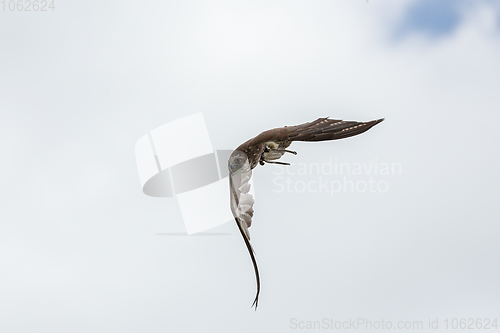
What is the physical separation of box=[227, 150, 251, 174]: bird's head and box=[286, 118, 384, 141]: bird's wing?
0.94m

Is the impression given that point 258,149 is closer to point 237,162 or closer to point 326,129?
point 237,162

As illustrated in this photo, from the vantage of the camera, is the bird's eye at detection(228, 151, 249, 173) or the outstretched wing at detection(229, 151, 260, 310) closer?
the outstretched wing at detection(229, 151, 260, 310)

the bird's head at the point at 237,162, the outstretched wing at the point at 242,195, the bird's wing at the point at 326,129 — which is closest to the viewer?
the bird's wing at the point at 326,129

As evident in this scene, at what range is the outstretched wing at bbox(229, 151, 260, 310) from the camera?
8.58 metres

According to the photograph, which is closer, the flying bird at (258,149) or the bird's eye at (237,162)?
the flying bird at (258,149)

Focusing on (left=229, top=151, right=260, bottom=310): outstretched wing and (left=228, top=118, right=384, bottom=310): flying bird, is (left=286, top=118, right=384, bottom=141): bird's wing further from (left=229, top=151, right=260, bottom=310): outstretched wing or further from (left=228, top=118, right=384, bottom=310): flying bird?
(left=229, top=151, right=260, bottom=310): outstretched wing

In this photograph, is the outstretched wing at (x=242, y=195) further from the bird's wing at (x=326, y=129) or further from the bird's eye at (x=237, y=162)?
the bird's wing at (x=326, y=129)

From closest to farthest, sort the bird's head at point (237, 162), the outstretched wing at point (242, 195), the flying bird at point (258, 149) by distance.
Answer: the flying bird at point (258, 149)
the outstretched wing at point (242, 195)
the bird's head at point (237, 162)

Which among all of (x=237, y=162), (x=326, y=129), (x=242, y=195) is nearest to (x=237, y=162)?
(x=237, y=162)

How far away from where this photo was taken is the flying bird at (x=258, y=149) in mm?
8406

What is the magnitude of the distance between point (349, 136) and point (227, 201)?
2.78m

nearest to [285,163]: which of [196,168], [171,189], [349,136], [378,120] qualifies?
[349,136]

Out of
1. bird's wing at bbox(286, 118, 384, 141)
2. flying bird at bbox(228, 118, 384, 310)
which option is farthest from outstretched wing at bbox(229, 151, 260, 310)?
bird's wing at bbox(286, 118, 384, 141)

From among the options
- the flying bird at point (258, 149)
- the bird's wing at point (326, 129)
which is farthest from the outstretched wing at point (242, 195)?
the bird's wing at point (326, 129)
